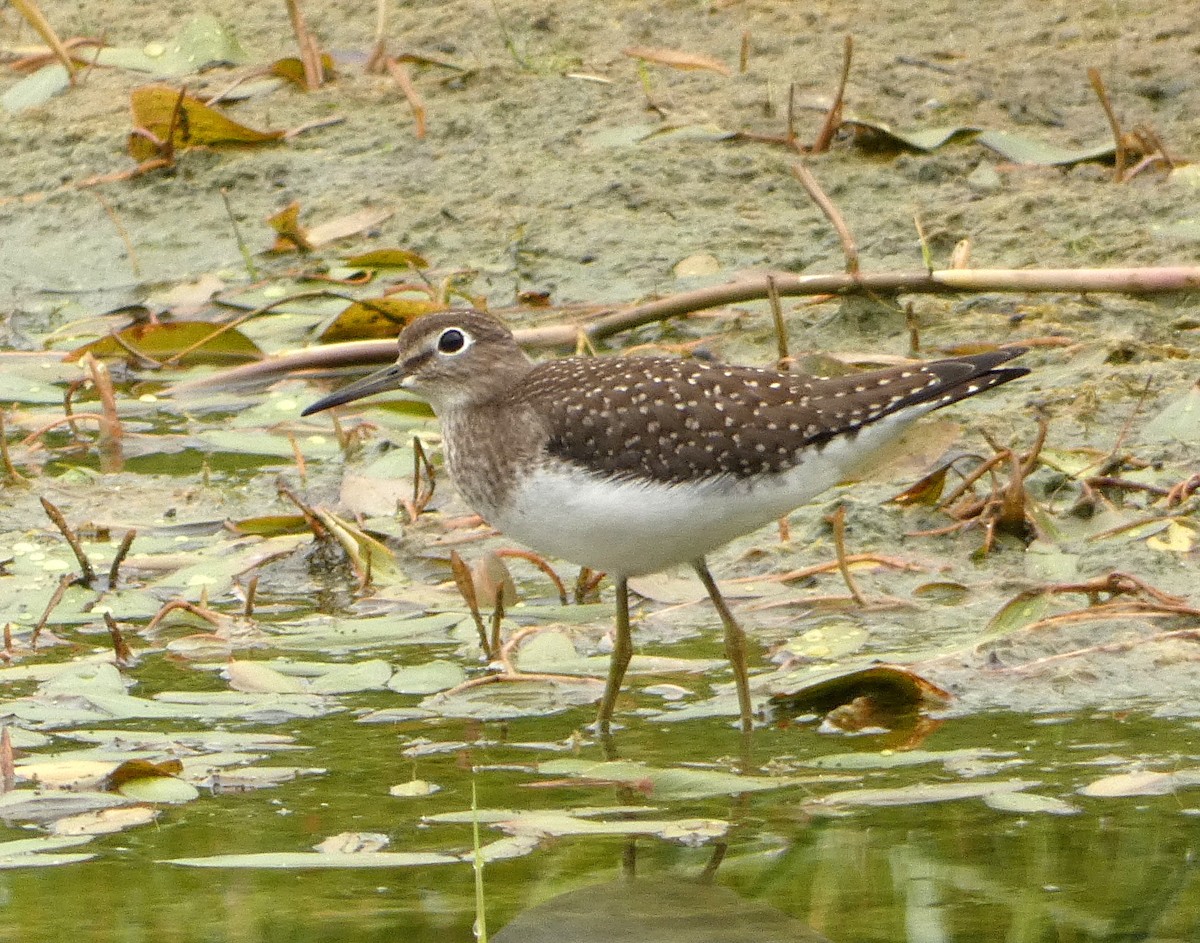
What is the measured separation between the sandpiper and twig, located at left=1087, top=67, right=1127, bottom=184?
11.4 ft

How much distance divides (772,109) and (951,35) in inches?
47.4

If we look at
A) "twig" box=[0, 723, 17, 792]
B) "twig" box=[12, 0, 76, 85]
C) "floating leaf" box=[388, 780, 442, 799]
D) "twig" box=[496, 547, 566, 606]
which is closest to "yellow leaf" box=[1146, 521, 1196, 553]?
"twig" box=[496, 547, 566, 606]

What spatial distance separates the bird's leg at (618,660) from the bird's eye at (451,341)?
92 cm

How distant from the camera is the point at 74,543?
6359 mm

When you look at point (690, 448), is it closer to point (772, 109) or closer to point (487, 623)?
point (487, 623)

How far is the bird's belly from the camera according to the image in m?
5.33

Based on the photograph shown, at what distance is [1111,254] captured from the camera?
8586mm

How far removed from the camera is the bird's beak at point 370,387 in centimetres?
617

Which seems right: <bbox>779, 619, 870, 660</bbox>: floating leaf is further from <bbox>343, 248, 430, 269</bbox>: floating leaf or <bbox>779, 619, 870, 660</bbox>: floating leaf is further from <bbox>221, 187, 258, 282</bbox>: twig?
<bbox>221, 187, 258, 282</bbox>: twig

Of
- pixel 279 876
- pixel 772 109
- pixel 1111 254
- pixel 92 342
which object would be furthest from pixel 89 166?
pixel 279 876

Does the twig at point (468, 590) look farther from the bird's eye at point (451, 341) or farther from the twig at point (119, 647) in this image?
the twig at point (119, 647)

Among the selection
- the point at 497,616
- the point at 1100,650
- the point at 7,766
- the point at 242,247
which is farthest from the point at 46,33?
the point at 1100,650

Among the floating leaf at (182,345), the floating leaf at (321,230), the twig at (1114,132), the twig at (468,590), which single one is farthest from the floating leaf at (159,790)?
the twig at (1114,132)

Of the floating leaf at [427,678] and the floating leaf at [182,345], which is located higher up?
the floating leaf at [427,678]
